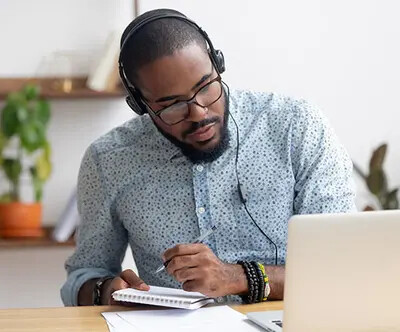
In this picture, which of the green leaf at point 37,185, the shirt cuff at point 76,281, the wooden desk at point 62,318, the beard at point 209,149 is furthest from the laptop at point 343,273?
the green leaf at point 37,185

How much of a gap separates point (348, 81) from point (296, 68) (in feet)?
0.65

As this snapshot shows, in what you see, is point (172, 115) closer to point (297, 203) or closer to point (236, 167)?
point (236, 167)

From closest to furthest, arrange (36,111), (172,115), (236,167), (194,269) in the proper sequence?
1. (194,269)
2. (172,115)
3. (236,167)
4. (36,111)

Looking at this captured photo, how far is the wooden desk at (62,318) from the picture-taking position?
1.60 metres

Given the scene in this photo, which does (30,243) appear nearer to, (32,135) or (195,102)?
(32,135)

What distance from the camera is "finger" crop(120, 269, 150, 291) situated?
5.84ft

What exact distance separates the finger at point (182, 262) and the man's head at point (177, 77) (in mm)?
344

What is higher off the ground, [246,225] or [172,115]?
[172,115]

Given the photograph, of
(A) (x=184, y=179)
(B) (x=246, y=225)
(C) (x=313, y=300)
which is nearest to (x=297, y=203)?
(B) (x=246, y=225)

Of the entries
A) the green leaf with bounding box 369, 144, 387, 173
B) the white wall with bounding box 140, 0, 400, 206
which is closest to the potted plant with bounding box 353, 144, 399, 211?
the green leaf with bounding box 369, 144, 387, 173

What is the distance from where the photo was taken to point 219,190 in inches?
81.7

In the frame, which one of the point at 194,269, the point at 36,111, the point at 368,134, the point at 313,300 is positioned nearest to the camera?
the point at 313,300

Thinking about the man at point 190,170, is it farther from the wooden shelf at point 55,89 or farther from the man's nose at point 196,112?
the wooden shelf at point 55,89

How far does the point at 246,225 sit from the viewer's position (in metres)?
2.06
